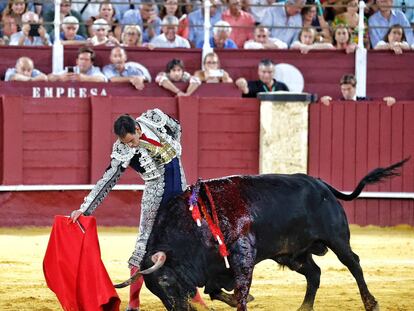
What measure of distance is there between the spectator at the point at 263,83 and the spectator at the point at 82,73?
131 cm

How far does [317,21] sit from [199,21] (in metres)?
1.24

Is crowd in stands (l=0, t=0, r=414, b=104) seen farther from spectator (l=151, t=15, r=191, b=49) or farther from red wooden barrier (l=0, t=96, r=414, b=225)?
red wooden barrier (l=0, t=96, r=414, b=225)

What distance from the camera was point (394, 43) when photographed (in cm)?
1259

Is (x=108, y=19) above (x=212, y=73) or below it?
above

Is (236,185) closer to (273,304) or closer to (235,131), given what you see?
(273,304)

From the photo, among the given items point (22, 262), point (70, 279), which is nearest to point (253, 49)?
point (22, 262)

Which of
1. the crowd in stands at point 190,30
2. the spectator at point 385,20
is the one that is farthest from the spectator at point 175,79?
the spectator at point 385,20

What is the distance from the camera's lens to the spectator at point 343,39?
12.5 metres

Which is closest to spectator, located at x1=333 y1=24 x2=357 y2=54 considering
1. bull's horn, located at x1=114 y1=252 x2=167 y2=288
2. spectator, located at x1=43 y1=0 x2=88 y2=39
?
spectator, located at x1=43 y1=0 x2=88 y2=39

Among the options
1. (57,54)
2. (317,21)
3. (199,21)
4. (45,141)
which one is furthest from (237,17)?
(45,141)

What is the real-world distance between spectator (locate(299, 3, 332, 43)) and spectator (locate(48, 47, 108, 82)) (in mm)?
2127

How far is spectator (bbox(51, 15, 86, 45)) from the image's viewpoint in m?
11.7

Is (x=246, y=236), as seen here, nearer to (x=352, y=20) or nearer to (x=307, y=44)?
(x=307, y=44)

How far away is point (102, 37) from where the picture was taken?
39.0ft
